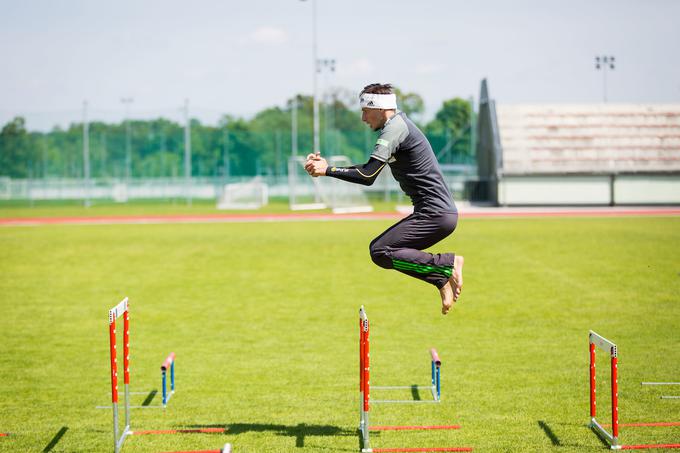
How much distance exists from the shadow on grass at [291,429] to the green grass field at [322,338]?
4 cm

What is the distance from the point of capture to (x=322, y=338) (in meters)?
15.2

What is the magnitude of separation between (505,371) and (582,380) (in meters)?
1.16

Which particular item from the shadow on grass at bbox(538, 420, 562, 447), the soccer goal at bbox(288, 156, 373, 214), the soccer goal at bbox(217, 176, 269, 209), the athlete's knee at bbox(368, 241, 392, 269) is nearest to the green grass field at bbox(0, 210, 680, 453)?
the shadow on grass at bbox(538, 420, 562, 447)

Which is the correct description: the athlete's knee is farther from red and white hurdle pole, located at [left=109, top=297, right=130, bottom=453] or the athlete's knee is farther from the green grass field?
red and white hurdle pole, located at [left=109, top=297, right=130, bottom=453]

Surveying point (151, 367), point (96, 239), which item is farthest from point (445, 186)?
point (96, 239)

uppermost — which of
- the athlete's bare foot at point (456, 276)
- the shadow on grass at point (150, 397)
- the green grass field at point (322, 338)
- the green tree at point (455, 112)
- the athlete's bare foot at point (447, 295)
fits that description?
the green tree at point (455, 112)

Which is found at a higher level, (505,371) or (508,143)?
(508,143)

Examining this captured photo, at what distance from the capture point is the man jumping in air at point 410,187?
7719mm

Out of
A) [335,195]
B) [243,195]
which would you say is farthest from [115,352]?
[243,195]

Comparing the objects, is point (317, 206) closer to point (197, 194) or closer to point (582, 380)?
point (197, 194)

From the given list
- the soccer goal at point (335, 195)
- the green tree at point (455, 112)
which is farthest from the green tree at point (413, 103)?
the soccer goal at point (335, 195)

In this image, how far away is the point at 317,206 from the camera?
51.8m

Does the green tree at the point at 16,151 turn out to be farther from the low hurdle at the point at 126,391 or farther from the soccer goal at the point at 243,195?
the low hurdle at the point at 126,391

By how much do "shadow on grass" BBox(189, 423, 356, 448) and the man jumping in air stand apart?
2151 mm
